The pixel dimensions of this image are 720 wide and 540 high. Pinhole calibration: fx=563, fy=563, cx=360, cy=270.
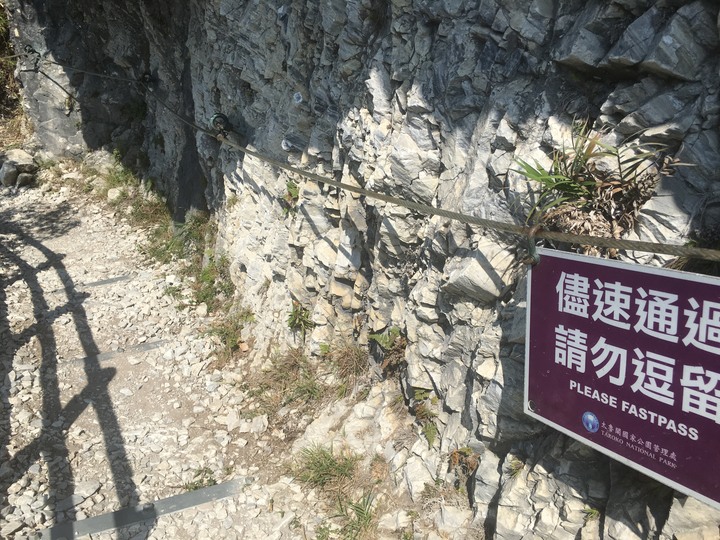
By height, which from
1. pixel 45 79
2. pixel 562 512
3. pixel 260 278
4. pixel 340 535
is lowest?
pixel 340 535

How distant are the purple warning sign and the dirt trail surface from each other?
10.3 feet

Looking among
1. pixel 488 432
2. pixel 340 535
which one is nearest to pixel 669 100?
pixel 488 432

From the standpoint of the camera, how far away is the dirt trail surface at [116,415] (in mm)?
5434

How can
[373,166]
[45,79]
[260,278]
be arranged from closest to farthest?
1. [373,166]
2. [260,278]
3. [45,79]

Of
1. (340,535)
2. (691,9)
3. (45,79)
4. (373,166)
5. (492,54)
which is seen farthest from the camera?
(45,79)

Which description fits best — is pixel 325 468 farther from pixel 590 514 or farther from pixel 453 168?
pixel 453 168

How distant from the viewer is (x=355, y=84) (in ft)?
20.1

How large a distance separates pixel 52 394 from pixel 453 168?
5.72 meters

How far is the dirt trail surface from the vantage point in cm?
543

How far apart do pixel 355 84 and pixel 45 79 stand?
449 inches

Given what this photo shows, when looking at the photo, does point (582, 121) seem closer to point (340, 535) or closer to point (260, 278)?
point (340, 535)

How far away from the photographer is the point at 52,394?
706 centimetres

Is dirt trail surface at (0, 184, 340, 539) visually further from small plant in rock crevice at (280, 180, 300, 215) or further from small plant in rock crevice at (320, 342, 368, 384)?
small plant in rock crevice at (280, 180, 300, 215)

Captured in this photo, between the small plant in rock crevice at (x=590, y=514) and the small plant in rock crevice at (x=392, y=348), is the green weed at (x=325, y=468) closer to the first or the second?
the small plant in rock crevice at (x=392, y=348)
